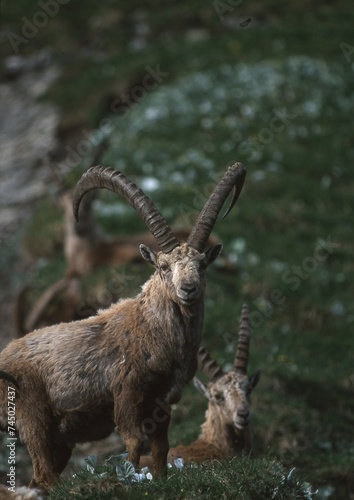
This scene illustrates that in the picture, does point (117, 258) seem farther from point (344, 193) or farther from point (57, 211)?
point (344, 193)

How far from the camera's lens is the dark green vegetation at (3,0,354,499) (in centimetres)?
1445

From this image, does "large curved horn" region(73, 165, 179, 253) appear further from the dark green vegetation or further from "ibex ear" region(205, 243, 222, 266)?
the dark green vegetation

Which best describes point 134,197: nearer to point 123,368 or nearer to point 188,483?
point 123,368

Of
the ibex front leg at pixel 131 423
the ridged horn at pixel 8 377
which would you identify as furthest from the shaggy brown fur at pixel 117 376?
the ridged horn at pixel 8 377

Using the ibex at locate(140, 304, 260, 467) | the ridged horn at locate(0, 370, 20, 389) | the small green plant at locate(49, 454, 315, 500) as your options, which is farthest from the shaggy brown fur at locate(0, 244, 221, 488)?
the ibex at locate(140, 304, 260, 467)

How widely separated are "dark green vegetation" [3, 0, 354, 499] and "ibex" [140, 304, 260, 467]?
0.50 metres

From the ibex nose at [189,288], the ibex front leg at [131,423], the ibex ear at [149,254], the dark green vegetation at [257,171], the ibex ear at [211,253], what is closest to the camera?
the ibex nose at [189,288]

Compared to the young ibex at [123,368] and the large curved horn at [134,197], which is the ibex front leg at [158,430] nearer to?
the young ibex at [123,368]

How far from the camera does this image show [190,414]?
48.7 ft

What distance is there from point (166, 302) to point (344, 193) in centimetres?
1525

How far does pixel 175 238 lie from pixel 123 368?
141 centimetres

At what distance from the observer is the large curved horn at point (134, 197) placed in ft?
31.3

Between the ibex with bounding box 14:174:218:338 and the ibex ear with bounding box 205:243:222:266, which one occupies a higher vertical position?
the ibex ear with bounding box 205:243:222:266

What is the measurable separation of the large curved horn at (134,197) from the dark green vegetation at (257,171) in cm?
232
